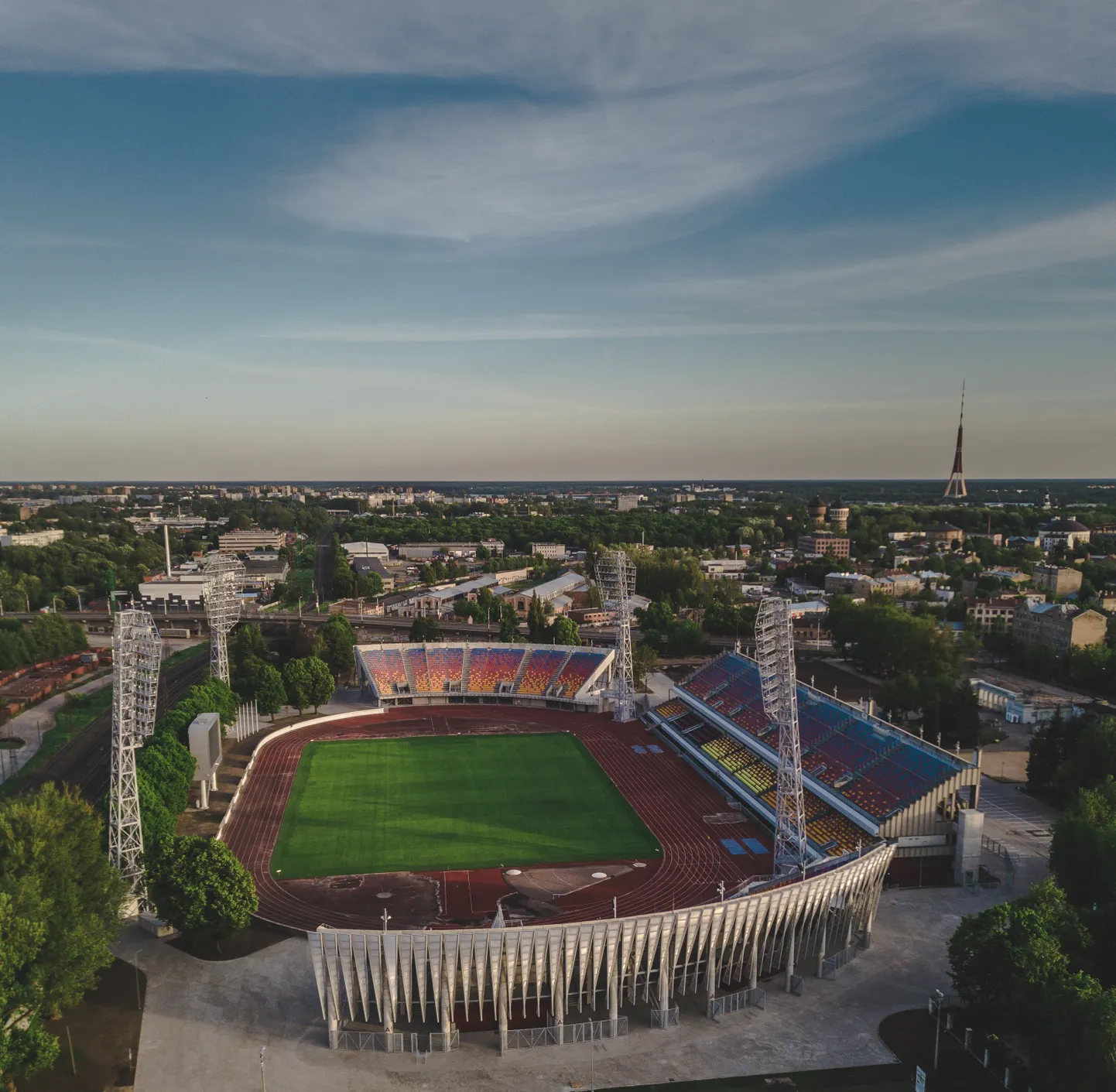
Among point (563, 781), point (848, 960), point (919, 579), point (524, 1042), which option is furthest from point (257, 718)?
point (919, 579)

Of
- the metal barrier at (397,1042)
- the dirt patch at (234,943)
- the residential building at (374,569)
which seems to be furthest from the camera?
the residential building at (374,569)

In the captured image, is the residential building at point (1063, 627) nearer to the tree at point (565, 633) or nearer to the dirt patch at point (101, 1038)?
the tree at point (565, 633)

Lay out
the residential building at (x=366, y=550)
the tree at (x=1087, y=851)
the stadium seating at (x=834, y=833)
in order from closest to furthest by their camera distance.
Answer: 1. the tree at (x=1087, y=851)
2. the stadium seating at (x=834, y=833)
3. the residential building at (x=366, y=550)

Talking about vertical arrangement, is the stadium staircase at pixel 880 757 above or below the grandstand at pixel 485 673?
above

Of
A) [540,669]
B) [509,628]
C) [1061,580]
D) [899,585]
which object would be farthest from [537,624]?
[1061,580]

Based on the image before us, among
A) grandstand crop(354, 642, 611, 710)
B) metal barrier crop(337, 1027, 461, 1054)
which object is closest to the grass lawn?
grandstand crop(354, 642, 611, 710)

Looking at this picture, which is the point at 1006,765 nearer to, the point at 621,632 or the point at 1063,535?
the point at 621,632

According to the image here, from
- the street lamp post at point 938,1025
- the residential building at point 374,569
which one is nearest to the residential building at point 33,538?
the residential building at point 374,569
